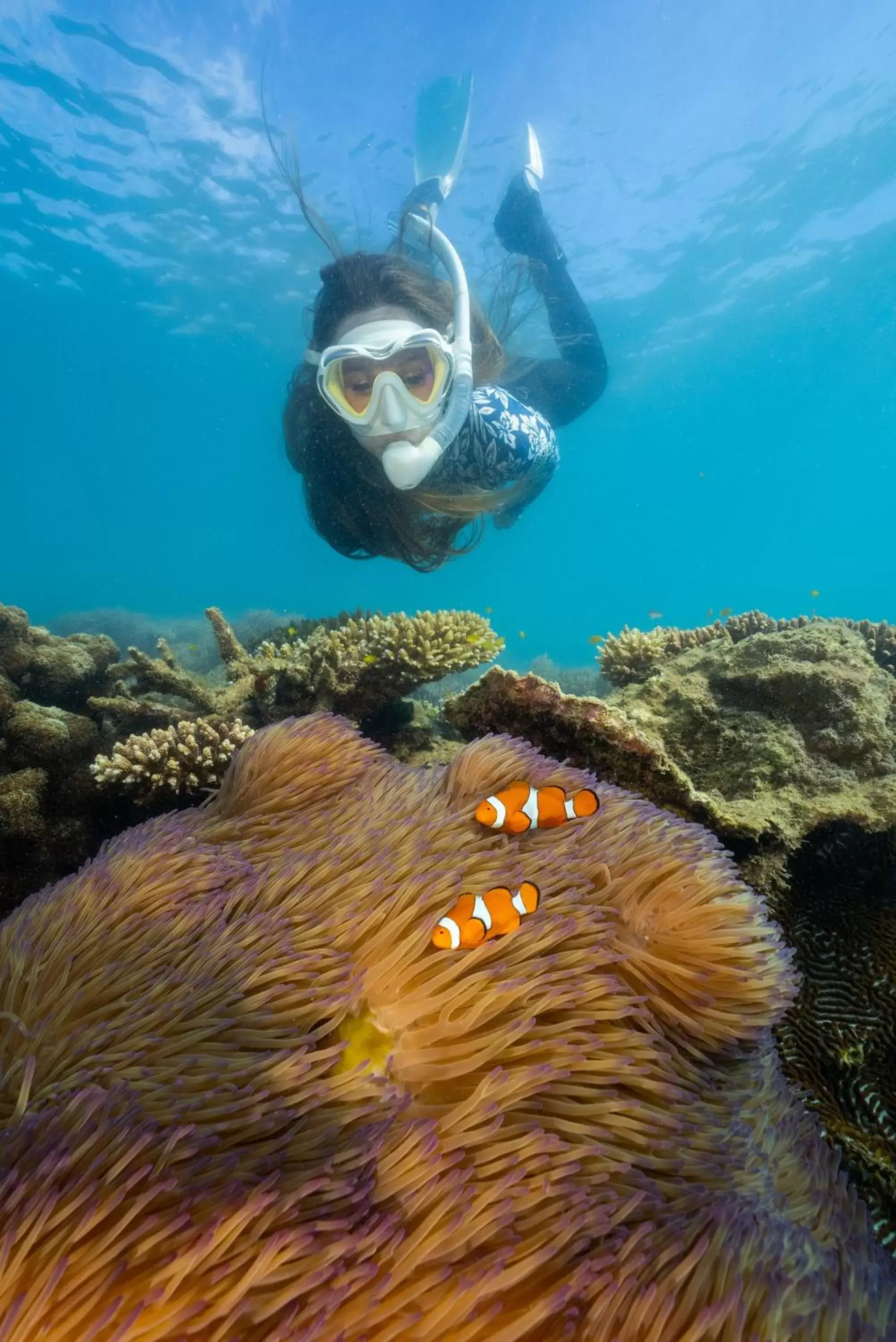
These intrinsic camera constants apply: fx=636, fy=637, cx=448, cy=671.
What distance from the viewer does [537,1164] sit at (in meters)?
1.19

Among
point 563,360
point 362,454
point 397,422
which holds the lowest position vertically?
point 397,422

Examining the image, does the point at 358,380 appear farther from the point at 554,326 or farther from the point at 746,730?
the point at 554,326

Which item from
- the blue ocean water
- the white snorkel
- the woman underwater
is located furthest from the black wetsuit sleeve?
the woman underwater

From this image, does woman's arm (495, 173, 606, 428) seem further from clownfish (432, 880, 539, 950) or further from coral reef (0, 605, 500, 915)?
clownfish (432, 880, 539, 950)

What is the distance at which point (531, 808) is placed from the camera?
1.99 m

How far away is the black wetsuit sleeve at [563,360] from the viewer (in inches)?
401

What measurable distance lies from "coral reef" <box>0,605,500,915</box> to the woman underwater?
1305 mm

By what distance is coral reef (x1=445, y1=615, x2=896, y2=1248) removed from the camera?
224 centimetres

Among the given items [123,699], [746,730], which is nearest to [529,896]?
[746,730]

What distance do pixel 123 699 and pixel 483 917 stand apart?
355 cm

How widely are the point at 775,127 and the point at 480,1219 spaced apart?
1313 inches

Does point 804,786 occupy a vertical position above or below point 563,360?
below

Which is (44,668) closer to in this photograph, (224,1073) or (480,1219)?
(224,1073)

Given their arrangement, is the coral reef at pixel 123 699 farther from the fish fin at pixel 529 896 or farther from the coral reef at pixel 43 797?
the fish fin at pixel 529 896
